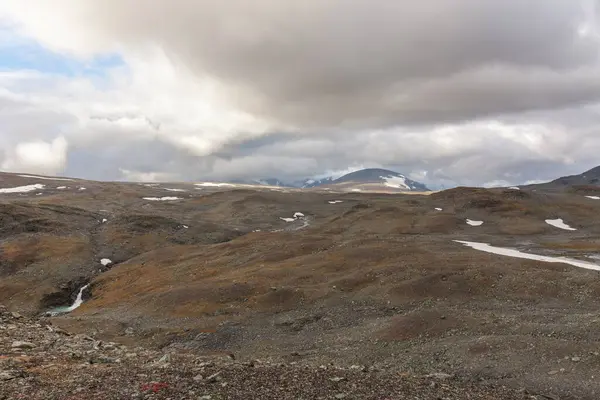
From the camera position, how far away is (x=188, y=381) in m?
20.3

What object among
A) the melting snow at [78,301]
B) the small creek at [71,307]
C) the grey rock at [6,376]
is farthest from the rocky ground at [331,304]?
the small creek at [71,307]

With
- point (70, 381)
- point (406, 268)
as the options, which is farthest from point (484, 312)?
point (70, 381)

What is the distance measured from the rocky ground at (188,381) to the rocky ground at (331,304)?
23cm

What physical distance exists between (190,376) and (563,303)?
35.2m

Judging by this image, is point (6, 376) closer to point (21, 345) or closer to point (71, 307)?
point (21, 345)

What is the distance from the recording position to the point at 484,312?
3966 cm

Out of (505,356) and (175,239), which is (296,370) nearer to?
(505,356)

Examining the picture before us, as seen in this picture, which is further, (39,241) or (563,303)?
(39,241)

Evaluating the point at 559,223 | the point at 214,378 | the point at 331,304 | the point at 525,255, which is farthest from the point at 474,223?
the point at 214,378

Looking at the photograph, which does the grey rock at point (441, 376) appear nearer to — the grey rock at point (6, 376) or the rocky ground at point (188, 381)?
the rocky ground at point (188, 381)

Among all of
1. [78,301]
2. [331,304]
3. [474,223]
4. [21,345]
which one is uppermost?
[474,223]

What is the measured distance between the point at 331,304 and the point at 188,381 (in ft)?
91.4

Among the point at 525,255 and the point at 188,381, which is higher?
the point at 525,255

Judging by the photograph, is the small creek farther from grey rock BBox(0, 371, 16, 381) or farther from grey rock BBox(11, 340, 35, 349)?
grey rock BBox(0, 371, 16, 381)
